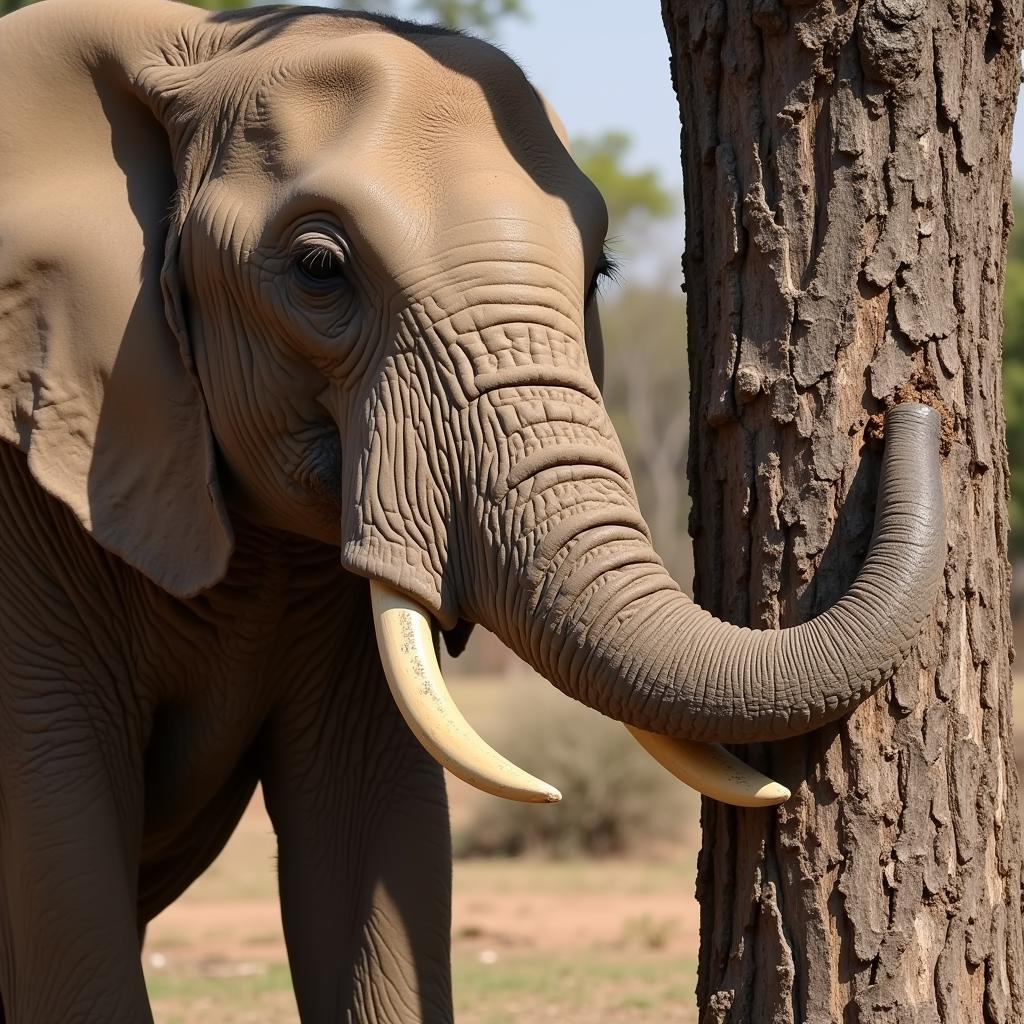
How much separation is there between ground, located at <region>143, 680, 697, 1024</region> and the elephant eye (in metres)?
3.52

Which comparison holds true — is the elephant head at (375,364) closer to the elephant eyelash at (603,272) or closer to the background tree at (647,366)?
the elephant eyelash at (603,272)

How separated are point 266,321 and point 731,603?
1.18 m

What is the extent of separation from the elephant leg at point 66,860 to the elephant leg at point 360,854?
505 millimetres

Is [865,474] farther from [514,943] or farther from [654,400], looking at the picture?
[654,400]

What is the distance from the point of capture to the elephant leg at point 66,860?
170 inches

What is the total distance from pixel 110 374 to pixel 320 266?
626 mm

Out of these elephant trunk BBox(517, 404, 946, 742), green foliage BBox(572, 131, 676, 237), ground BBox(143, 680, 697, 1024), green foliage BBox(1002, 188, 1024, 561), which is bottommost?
ground BBox(143, 680, 697, 1024)

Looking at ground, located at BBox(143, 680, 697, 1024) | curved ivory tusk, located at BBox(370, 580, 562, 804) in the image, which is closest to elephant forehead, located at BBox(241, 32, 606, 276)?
curved ivory tusk, located at BBox(370, 580, 562, 804)

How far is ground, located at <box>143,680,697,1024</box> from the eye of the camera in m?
7.43

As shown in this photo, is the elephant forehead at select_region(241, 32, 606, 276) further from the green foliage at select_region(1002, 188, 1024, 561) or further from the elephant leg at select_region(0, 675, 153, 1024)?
the green foliage at select_region(1002, 188, 1024, 561)

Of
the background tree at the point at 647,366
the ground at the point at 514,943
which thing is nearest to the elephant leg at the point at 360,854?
the ground at the point at 514,943

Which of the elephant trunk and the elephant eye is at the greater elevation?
the elephant eye

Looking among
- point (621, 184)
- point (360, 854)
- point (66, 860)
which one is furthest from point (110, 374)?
point (621, 184)

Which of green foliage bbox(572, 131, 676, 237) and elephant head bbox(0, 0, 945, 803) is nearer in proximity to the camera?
elephant head bbox(0, 0, 945, 803)
